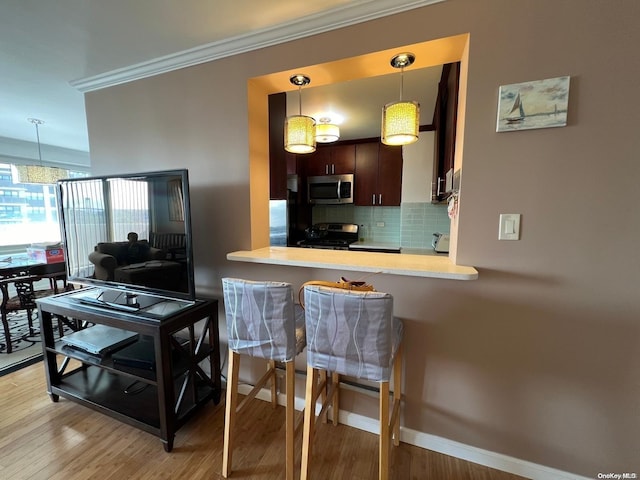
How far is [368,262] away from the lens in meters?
1.45

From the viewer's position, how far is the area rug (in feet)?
7.55

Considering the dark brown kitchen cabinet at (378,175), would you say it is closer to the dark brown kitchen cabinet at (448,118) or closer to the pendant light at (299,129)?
the dark brown kitchen cabinet at (448,118)

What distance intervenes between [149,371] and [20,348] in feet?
7.18

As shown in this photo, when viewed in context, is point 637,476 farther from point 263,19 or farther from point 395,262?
point 263,19

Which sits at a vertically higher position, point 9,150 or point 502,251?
point 9,150

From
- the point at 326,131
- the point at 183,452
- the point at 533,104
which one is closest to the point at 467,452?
the point at 183,452

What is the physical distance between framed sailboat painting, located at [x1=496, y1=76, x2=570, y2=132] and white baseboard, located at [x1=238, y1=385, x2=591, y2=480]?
162cm

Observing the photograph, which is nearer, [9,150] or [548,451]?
[548,451]

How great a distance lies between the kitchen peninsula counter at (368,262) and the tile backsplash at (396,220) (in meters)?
2.07

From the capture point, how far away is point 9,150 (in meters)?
3.82

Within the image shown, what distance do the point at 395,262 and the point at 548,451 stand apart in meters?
1.15

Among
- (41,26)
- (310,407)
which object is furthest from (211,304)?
(41,26)

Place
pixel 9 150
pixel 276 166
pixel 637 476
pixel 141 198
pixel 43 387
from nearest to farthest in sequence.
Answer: pixel 637 476 → pixel 141 198 → pixel 43 387 → pixel 276 166 → pixel 9 150

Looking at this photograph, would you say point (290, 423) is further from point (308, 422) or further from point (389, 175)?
point (389, 175)
